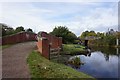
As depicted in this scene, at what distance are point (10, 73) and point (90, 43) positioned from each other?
3471 inches

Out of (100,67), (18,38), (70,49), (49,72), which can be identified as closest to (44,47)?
(49,72)

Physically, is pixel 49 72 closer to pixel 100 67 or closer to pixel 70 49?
pixel 100 67

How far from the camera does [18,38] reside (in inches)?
1219

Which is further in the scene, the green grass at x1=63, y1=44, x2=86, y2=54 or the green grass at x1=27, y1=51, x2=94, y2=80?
the green grass at x1=63, y1=44, x2=86, y2=54

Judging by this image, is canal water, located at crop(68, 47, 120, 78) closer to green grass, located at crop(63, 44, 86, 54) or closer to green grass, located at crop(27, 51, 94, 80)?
green grass, located at crop(63, 44, 86, 54)

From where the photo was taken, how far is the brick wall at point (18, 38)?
28584 mm

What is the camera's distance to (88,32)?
362ft

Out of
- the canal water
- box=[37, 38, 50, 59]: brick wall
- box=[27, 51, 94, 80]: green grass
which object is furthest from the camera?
the canal water

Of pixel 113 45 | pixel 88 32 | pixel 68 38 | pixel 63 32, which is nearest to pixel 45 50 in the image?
pixel 63 32

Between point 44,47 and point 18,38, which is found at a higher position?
point 18,38

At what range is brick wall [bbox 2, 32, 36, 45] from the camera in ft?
93.8

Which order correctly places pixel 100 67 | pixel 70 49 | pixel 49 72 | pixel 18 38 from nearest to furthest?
1. pixel 49 72
2. pixel 100 67
3. pixel 18 38
4. pixel 70 49

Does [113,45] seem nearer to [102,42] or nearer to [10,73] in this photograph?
[102,42]

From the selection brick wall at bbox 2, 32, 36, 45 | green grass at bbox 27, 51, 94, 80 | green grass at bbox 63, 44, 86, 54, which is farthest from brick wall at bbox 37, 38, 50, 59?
green grass at bbox 63, 44, 86, 54
